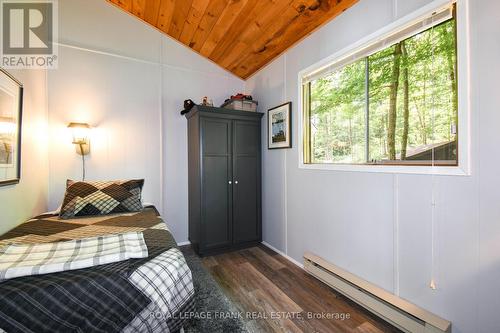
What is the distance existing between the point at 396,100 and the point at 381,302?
150 cm

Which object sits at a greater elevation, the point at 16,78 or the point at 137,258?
the point at 16,78

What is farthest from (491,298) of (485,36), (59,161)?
(59,161)

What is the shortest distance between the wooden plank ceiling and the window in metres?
0.50

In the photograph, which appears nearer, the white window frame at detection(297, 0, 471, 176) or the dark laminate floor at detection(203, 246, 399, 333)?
the white window frame at detection(297, 0, 471, 176)

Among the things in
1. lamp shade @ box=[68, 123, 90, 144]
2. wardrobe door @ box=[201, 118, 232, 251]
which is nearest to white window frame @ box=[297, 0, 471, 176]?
wardrobe door @ box=[201, 118, 232, 251]

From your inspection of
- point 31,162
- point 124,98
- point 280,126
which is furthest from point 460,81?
point 31,162

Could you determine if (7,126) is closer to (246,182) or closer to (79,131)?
(79,131)

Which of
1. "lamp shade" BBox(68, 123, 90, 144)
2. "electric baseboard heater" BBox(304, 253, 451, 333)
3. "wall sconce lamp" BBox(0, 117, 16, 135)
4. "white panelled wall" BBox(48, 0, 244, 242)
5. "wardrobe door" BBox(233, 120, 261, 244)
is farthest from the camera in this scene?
"wardrobe door" BBox(233, 120, 261, 244)

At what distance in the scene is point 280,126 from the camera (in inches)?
106

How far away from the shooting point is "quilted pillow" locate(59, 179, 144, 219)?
1958mm

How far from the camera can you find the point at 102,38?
261 centimetres

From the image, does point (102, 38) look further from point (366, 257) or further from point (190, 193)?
point (366, 257)

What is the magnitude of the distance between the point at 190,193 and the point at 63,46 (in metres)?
2.24

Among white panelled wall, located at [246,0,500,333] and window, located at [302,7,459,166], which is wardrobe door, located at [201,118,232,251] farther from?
window, located at [302,7,459,166]
